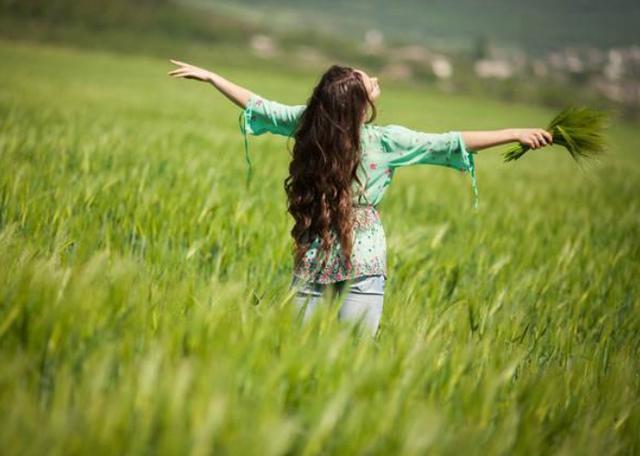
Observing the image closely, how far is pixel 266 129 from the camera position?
8.00 feet

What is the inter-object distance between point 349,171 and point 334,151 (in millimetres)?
92

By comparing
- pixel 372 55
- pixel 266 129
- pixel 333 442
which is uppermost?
pixel 372 55

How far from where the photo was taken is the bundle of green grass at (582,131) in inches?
91.0

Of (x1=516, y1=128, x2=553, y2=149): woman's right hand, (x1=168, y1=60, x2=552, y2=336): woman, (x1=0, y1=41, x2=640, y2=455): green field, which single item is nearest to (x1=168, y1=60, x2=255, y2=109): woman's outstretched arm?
(x1=168, y1=60, x2=552, y2=336): woman

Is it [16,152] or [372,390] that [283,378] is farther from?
[16,152]

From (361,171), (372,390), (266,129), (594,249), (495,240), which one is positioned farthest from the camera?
(594,249)

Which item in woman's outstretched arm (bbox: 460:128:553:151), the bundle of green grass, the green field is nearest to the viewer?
the green field

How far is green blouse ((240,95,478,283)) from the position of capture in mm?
2203

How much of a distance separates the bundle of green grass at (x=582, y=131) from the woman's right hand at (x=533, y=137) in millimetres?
67

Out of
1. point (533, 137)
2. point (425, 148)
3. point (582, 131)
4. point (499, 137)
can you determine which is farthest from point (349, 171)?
point (582, 131)

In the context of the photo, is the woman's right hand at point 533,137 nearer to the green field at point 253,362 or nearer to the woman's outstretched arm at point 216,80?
the green field at point 253,362

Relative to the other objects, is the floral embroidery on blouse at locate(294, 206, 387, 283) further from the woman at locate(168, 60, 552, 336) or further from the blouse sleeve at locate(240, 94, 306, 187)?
the blouse sleeve at locate(240, 94, 306, 187)

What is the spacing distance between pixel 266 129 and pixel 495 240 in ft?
6.71

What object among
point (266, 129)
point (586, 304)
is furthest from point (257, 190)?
point (586, 304)
